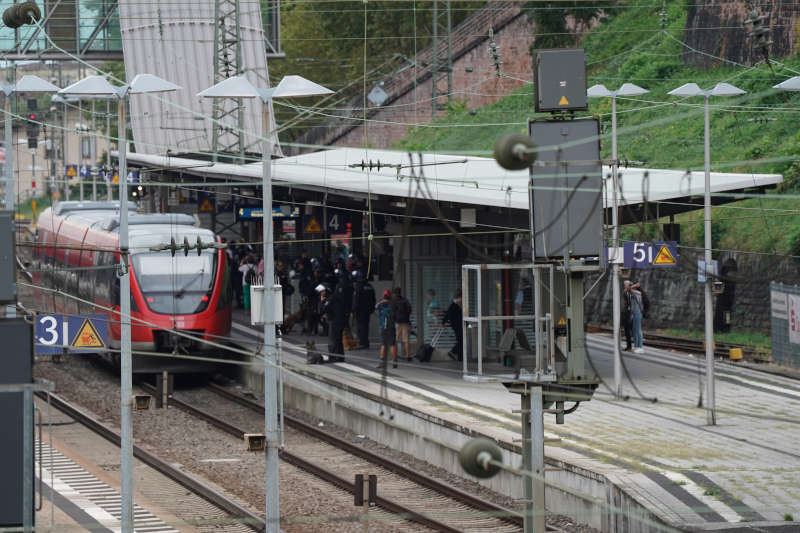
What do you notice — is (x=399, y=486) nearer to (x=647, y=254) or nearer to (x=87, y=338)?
(x=87, y=338)

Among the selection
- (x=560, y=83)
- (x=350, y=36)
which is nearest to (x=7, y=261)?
(x=560, y=83)

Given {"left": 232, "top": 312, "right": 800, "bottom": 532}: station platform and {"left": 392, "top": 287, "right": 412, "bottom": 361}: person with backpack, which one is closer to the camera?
{"left": 232, "top": 312, "right": 800, "bottom": 532}: station platform

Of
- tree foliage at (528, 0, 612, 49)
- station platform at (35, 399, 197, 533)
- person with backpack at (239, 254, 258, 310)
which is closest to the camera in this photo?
station platform at (35, 399, 197, 533)

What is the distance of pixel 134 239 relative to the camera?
27.3 meters

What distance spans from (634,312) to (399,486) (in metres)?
9.37

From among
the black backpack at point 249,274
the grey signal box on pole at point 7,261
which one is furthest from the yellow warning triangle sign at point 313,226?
the grey signal box on pole at point 7,261

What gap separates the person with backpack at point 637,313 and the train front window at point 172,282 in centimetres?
826

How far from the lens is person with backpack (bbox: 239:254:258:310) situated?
110 ft

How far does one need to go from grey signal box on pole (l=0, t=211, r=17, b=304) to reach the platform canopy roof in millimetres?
7679

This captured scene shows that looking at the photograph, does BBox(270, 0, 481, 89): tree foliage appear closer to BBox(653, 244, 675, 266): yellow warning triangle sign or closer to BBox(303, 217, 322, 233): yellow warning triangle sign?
BBox(303, 217, 322, 233): yellow warning triangle sign

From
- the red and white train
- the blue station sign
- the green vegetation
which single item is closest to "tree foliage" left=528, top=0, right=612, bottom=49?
the green vegetation

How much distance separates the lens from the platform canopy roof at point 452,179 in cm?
2280

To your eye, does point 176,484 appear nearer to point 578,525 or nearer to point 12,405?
point 578,525

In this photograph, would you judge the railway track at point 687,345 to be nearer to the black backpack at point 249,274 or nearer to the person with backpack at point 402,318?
the person with backpack at point 402,318
